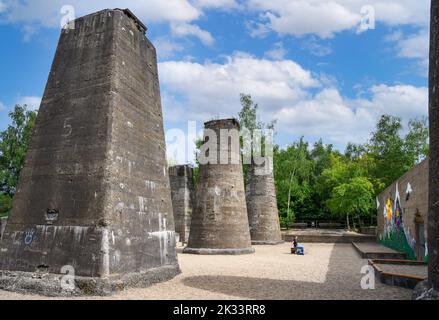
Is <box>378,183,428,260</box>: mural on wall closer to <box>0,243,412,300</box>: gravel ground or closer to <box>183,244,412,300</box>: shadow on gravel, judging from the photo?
<box>0,243,412,300</box>: gravel ground

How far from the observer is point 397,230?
55.3 ft

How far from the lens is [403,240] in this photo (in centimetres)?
1553

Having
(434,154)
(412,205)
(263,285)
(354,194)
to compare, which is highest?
(434,154)

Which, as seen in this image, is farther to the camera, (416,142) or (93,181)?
(416,142)

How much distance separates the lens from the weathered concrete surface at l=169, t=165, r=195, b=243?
81.1 feet

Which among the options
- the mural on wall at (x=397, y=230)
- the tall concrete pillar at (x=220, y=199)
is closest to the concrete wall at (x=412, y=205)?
the mural on wall at (x=397, y=230)

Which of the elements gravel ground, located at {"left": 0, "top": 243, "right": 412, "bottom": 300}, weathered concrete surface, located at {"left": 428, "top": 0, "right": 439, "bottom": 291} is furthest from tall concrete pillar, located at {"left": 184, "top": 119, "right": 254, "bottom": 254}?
weathered concrete surface, located at {"left": 428, "top": 0, "right": 439, "bottom": 291}

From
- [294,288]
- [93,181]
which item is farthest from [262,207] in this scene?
[93,181]

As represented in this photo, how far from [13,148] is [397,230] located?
2747 cm

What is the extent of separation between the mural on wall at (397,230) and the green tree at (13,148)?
25.7 metres

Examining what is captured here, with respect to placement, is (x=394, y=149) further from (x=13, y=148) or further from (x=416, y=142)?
(x=13, y=148)

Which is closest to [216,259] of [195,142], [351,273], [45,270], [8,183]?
[351,273]

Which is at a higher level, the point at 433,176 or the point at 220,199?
the point at 433,176

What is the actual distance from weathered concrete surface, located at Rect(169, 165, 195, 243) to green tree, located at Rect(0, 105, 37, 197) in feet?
41.1
